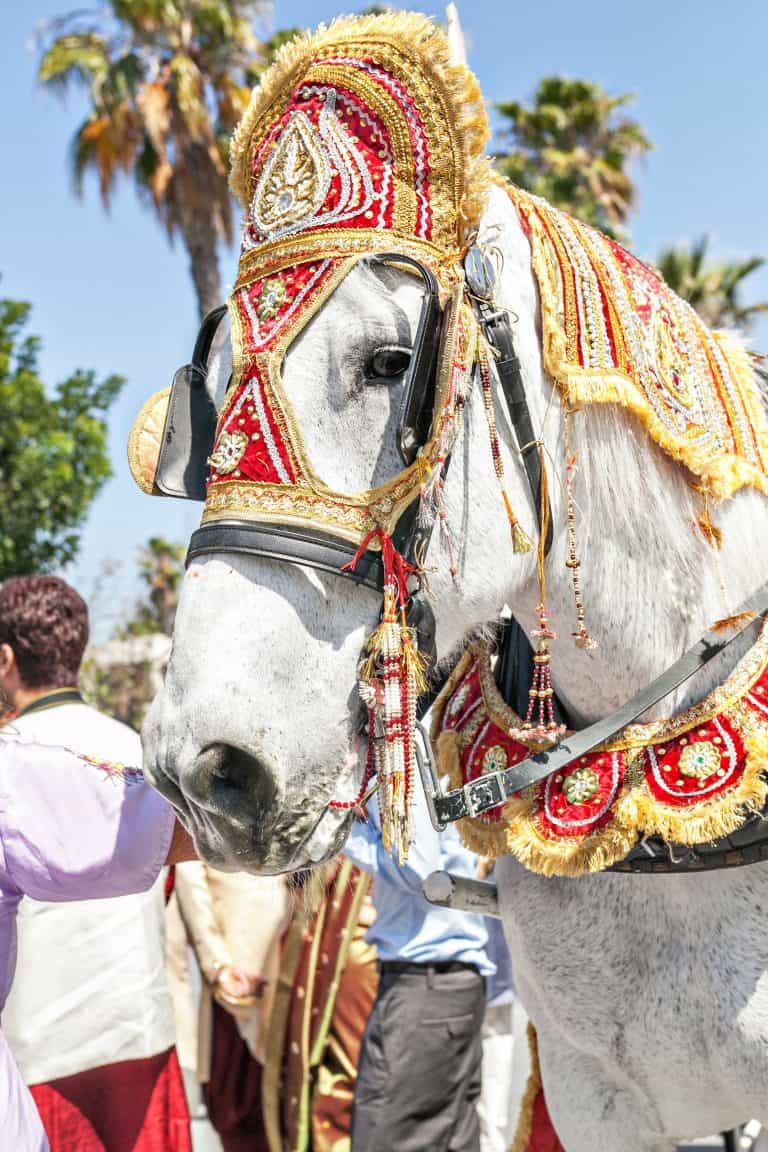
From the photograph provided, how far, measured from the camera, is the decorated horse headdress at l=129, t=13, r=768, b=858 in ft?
5.57

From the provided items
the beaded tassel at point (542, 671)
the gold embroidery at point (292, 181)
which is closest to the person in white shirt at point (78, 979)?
the beaded tassel at point (542, 671)

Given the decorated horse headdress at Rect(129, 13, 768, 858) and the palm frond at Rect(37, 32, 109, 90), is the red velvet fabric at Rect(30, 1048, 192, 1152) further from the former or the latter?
the palm frond at Rect(37, 32, 109, 90)

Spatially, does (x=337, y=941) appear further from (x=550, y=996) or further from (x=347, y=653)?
(x=347, y=653)

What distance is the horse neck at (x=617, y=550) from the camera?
1940 millimetres

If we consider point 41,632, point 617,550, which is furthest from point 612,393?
point 41,632

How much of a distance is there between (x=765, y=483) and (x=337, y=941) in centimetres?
280

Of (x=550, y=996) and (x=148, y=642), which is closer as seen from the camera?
(x=550, y=996)

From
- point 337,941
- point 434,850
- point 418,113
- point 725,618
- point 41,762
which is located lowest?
point 337,941

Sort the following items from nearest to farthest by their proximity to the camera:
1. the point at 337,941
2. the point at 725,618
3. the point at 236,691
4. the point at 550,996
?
the point at 236,691
the point at 725,618
the point at 550,996
the point at 337,941

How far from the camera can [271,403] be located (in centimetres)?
171

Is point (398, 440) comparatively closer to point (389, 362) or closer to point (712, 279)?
point (389, 362)

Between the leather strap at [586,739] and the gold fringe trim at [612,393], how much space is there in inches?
8.1

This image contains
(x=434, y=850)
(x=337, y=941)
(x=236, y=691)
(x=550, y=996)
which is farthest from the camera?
(x=337, y=941)

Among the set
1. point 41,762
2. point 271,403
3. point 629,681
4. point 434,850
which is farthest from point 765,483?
point 434,850
